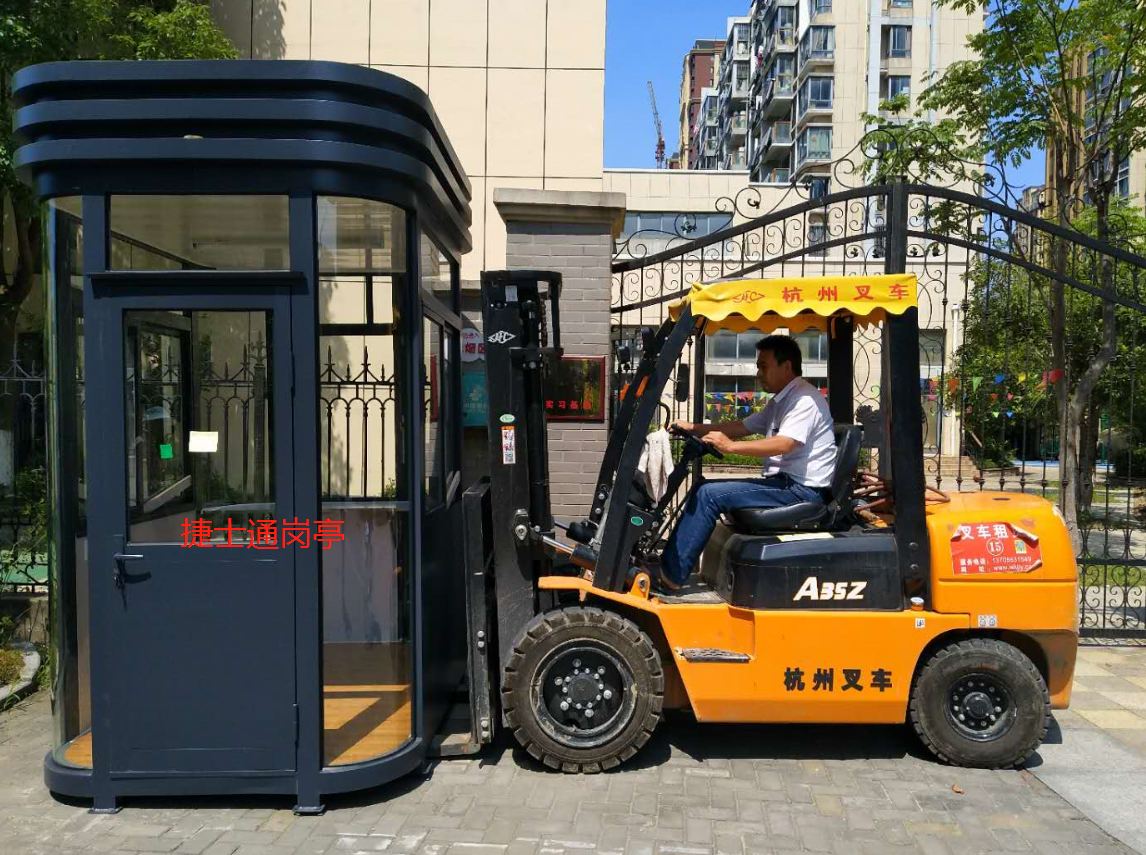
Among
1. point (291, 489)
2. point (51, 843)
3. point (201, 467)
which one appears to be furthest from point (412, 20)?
point (51, 843)

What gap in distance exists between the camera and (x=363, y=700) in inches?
201

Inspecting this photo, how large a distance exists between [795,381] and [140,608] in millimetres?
3553

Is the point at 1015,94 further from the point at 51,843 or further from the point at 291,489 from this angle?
the point at 51,843

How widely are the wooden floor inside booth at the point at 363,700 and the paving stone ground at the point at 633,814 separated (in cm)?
24

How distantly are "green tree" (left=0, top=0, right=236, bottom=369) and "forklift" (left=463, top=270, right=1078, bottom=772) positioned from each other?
5783 millimetres

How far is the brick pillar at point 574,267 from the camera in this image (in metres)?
7.05

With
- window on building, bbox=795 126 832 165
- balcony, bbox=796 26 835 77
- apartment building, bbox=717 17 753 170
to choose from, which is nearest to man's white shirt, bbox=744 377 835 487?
window on building, bbox=795 126 832 165

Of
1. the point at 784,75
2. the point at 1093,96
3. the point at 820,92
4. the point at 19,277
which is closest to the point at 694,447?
the point at 19,277

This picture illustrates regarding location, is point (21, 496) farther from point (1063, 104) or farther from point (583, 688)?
point (1063, 104)

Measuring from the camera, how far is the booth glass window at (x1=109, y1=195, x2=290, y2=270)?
4383mm

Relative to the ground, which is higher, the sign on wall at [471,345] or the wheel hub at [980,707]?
the sign on wall at [471,345]

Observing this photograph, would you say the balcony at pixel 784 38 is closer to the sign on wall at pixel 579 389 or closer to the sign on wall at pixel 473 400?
the sign on wall at pixel 473 400

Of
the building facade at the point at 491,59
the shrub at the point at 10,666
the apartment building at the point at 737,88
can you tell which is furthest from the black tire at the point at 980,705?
the apartment building at the point at 737,88

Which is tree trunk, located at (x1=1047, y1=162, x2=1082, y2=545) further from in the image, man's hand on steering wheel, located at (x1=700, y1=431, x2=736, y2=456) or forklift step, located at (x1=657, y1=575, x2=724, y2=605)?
man's hand on steering wheel, located at (x1=700, y1=431, x2=736, y2=456)
